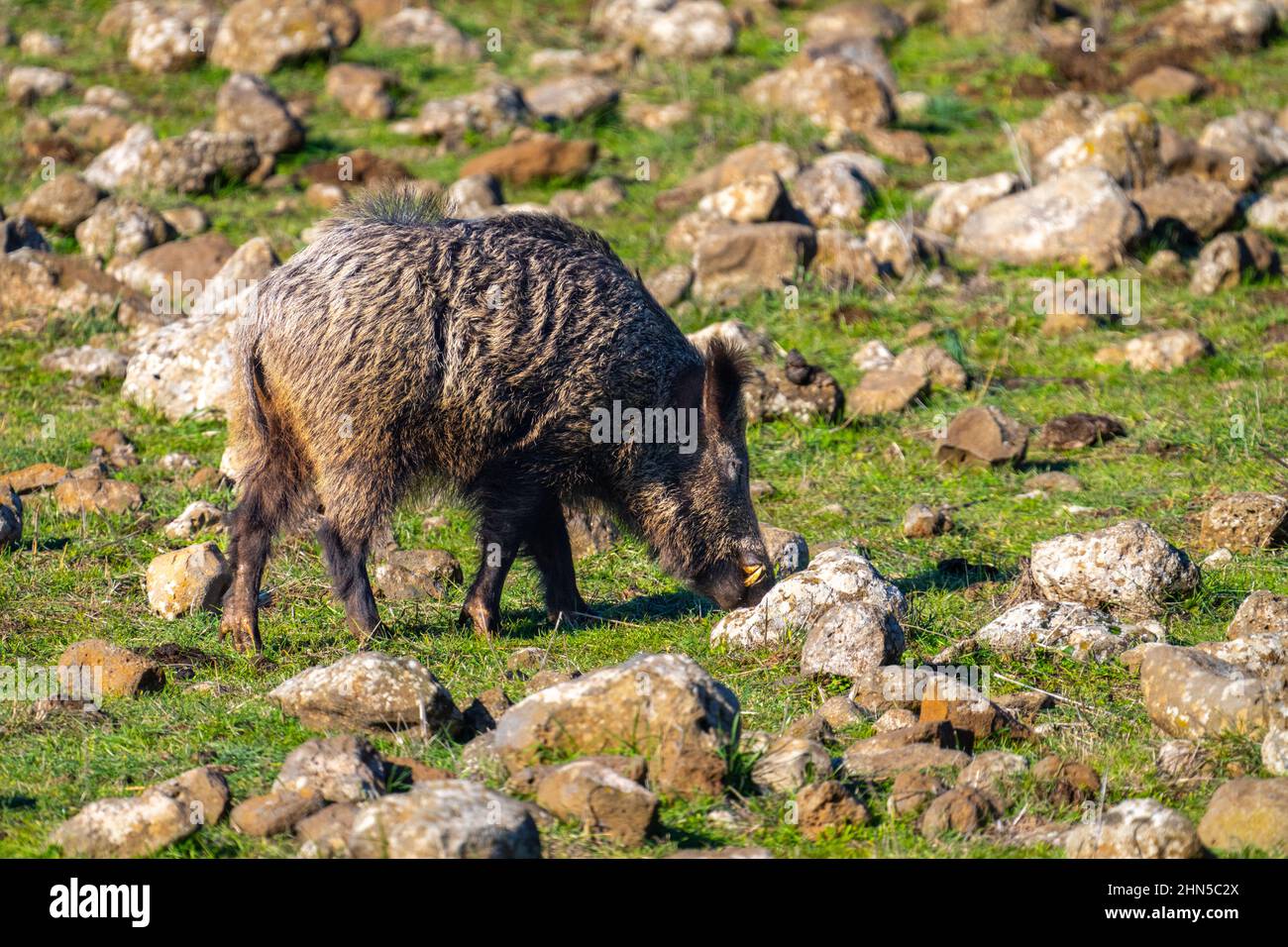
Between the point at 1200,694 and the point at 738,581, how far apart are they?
2.70 m

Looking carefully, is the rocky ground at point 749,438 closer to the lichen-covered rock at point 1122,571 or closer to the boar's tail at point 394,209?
the lichen-covered rock at point 1122,571

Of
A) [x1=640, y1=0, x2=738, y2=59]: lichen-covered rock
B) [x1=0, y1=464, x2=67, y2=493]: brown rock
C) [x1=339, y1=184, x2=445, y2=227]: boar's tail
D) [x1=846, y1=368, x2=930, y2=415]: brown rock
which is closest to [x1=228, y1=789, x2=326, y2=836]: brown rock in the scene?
[x1=339, y1=184, x2=445, y2=227]: boar's tail

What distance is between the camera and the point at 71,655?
6.80m

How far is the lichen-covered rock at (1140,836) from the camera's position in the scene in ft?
16.2

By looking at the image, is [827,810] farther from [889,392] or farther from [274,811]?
[889,392]

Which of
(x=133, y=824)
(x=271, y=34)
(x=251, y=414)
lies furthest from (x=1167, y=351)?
(x=271, y=34)

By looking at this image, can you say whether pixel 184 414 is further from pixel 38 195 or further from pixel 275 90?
pixel 275 90

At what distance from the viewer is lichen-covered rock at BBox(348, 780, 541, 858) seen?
4.59m

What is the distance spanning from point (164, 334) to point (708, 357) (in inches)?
177

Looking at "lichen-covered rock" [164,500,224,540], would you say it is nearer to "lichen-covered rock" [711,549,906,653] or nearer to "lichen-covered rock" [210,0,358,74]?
"lichen-covered rock" [711,549,906,653]

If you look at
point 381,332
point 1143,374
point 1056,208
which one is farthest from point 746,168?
point 381,332

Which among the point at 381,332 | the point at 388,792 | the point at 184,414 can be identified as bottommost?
the point at 184,414

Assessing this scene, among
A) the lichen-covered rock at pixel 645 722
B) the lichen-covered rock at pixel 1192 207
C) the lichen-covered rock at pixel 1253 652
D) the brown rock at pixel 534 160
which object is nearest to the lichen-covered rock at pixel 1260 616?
the lichen-covered rock at pixel 1253 652

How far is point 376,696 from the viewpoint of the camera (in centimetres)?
581
